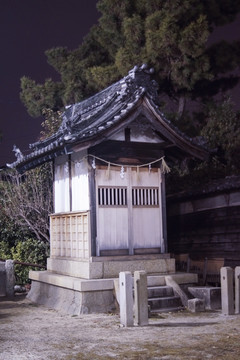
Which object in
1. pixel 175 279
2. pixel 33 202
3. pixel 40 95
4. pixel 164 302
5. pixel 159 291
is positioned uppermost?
pixel 40 95

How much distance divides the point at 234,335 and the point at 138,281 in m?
2.57

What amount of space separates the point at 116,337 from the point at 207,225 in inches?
296

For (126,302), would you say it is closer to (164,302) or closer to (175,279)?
(164,302)

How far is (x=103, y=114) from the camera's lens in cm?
1519

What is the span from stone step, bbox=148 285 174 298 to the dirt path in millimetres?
912

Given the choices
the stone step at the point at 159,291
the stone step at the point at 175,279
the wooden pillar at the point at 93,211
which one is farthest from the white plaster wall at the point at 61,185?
the stone step at the point at 159,291

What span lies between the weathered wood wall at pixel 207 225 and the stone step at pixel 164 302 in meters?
2.85

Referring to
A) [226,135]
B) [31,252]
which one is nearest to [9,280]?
[31,252]

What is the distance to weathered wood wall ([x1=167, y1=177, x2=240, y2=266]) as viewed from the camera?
15102mm

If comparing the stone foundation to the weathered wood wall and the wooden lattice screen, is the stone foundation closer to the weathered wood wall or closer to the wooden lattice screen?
the wooden lattice screen

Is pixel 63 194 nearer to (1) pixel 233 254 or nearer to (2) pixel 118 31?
(1) pixel 233 254

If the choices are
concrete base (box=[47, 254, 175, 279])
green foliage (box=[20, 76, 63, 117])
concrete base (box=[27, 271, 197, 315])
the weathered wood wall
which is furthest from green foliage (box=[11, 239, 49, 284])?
green foliage (box=[20, 76, 63, 117])

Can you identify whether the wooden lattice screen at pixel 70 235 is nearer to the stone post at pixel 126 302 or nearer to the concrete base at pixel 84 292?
the concrete base at pixel 84 292

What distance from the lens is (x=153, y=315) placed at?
12.2 meters
